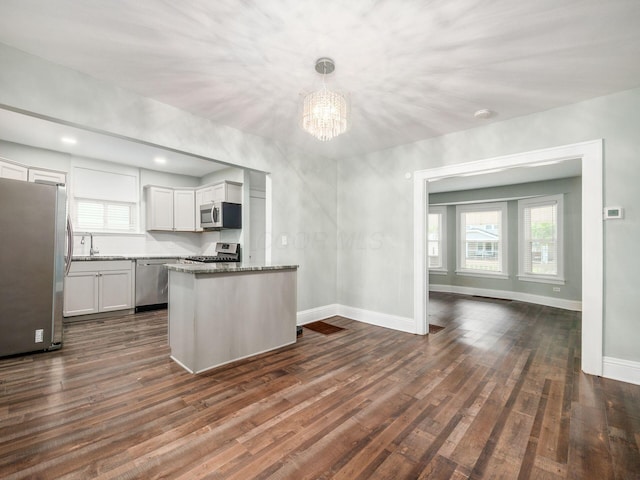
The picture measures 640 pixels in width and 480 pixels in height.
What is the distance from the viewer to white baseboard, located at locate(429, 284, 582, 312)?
5582 mm

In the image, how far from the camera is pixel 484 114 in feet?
10.0

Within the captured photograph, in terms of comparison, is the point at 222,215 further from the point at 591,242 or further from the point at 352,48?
the point at 591,242

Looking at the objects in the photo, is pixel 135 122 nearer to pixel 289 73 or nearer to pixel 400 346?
pixel 289 73

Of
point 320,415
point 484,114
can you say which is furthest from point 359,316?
point 484,114

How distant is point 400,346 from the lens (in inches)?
133

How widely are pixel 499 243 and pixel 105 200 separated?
832 cm

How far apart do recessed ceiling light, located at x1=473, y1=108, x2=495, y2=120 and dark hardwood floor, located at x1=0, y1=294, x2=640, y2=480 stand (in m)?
2.60

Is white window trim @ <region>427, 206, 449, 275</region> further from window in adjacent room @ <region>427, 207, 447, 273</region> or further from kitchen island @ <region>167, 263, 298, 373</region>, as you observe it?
kitchen island @ <region>167, 263, 298, 373</region>

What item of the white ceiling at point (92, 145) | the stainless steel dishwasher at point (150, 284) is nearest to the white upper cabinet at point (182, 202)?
the white ceiling at point (92, 145)

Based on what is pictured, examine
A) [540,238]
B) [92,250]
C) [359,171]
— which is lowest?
[92,250]

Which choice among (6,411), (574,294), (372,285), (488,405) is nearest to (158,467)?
(6,411)

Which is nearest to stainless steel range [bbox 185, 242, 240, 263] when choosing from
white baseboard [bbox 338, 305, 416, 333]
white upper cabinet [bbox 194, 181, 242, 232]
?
white upper cabinet [bbox 194, 181, 242, 232]

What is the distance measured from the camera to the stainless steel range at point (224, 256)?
5410 millimetres

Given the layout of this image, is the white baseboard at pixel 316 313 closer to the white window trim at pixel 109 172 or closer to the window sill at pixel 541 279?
the white window trim at pixel 109 172
